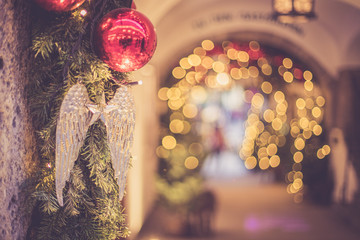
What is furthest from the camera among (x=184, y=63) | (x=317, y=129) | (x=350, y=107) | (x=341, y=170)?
(x=184, y=63)

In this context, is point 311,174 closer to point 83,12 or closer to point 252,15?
point 252,15

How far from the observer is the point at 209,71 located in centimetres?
1057

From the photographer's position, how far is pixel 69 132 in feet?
5.40

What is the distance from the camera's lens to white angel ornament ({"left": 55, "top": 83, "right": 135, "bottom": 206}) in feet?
5.34

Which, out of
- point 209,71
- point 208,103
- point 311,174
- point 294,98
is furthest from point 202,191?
point 208,103

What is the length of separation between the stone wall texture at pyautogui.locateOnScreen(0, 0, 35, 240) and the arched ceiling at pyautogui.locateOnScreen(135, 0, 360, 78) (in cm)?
582

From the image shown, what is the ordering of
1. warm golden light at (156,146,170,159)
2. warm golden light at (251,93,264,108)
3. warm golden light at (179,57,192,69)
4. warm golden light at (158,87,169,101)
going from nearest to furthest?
warm golden light at (156,146,170,159) < warm golden light at (158,87,169,101) < warm golden light at (179,57,192,69) < warm golden light at (251,93,264,108)

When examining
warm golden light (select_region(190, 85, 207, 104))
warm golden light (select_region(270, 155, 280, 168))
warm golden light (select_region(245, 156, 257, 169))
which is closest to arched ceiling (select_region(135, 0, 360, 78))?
warm golden light (select_region(190, 85, 207, 104))

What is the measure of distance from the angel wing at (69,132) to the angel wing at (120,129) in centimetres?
10

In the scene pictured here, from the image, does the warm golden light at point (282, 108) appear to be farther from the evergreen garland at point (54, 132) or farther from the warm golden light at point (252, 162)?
the evergreen garland at point (54, 132)

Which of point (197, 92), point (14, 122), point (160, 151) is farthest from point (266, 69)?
point (14, 122)

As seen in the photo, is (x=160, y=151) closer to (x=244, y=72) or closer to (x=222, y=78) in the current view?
(x=222, y=78)

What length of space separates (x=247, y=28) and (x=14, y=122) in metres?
7.23

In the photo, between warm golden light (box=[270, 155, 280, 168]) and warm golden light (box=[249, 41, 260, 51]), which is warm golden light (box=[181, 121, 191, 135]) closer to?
warm golden light (box=[249, 41, 260, 51])
